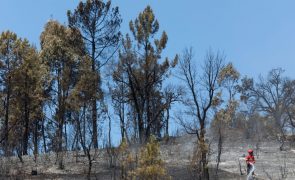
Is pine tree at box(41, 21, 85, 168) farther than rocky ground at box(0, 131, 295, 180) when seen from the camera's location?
Yes

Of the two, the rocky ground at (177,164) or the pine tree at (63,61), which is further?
the pine tree at (63,61)

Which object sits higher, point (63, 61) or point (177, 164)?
point (63, 61)

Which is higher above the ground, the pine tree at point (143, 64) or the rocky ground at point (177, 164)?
the pine tree at point (143, 64)

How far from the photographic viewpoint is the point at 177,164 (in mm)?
30750

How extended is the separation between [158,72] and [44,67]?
822 cm

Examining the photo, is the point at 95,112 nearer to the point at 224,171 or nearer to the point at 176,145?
the point at 176,145

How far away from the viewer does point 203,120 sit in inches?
1182

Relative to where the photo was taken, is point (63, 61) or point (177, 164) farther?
point (63, 61)

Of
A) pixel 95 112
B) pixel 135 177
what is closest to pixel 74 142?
pixel 95 112

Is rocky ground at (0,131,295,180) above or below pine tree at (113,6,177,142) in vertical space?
below

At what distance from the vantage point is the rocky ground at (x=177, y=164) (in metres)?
27.3

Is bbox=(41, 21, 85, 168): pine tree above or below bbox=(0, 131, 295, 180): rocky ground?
above

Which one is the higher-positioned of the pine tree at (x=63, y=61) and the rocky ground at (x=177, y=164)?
the pine tree at (x=63, y=61)

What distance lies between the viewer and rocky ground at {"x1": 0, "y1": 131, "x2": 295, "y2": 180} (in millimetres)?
27281
